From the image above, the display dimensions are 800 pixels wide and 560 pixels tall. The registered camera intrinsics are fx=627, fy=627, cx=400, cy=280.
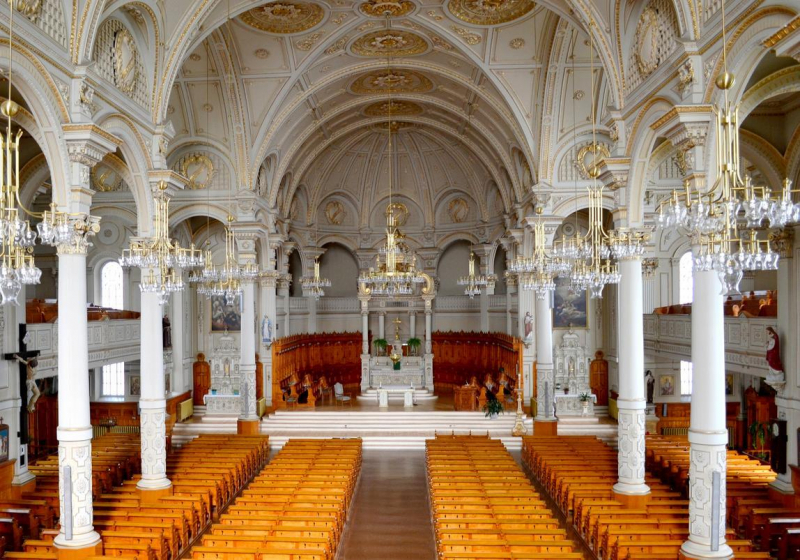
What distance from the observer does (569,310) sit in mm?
27188

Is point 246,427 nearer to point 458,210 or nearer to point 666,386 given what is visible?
point 666,386

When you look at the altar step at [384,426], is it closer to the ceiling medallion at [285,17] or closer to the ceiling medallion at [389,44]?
the ceiling medallion at [389,44]

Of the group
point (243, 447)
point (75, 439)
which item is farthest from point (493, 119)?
point (75, 439)

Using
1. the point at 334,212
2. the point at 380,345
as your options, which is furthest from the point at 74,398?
the point at 334,212

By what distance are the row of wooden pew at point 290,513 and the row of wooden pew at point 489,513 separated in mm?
2079

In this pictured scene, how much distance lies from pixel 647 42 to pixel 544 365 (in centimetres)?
1323

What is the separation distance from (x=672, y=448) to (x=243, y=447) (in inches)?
500

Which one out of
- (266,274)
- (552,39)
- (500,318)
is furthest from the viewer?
(500,318)

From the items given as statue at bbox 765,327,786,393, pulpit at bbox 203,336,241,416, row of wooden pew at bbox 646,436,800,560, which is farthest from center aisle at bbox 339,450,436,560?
statue at bbox 765,327,786,393

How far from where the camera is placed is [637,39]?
12.9m

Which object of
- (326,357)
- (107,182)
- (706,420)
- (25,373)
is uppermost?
(107,182)

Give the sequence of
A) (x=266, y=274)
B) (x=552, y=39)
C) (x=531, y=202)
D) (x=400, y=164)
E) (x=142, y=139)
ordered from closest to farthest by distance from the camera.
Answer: (x=142, y=139) → (x=552, y=39) → (x=531, y=202) → (x=266, y=274) → (x=400, y=164)

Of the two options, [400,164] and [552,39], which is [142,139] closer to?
[552,39]

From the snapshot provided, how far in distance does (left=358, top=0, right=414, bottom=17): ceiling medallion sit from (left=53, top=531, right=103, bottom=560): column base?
1576 cm
